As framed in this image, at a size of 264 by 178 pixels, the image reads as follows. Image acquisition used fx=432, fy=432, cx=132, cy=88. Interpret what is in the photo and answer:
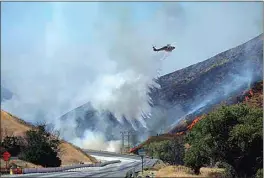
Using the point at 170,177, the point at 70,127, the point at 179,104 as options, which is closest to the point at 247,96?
the point at 179,104

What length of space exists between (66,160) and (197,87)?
345ft

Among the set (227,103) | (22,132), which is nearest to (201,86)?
(227,103)

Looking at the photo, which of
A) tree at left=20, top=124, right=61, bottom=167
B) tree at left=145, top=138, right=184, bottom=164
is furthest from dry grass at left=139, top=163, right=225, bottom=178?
tree at left=145, top=138, right=184, bottom=164

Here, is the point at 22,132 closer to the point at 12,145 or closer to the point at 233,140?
the point at 12,145

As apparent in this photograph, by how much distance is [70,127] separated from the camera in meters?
144

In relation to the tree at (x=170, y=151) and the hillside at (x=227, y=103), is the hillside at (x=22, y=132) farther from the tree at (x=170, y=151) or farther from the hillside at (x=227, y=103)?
the hillside at (x=227, y=103)

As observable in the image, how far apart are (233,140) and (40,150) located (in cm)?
3105

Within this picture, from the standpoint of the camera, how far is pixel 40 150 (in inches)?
2783

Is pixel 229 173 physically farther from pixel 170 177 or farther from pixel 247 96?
pixel 247 96

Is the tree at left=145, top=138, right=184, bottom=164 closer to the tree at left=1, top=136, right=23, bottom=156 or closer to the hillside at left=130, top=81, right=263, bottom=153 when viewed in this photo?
the hillside at left=130, top=81, right=263, bottom=153

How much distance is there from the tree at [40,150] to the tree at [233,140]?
23266 millimetres

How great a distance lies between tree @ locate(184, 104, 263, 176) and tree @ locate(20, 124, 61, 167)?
2327 cm

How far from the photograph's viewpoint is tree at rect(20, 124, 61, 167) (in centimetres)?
6862

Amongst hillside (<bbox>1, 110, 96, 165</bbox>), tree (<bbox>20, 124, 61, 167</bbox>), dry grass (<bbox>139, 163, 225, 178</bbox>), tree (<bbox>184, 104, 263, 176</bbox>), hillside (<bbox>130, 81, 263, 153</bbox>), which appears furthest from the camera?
hillside (<bbox>130, 81, 263, 153</bbox>)
